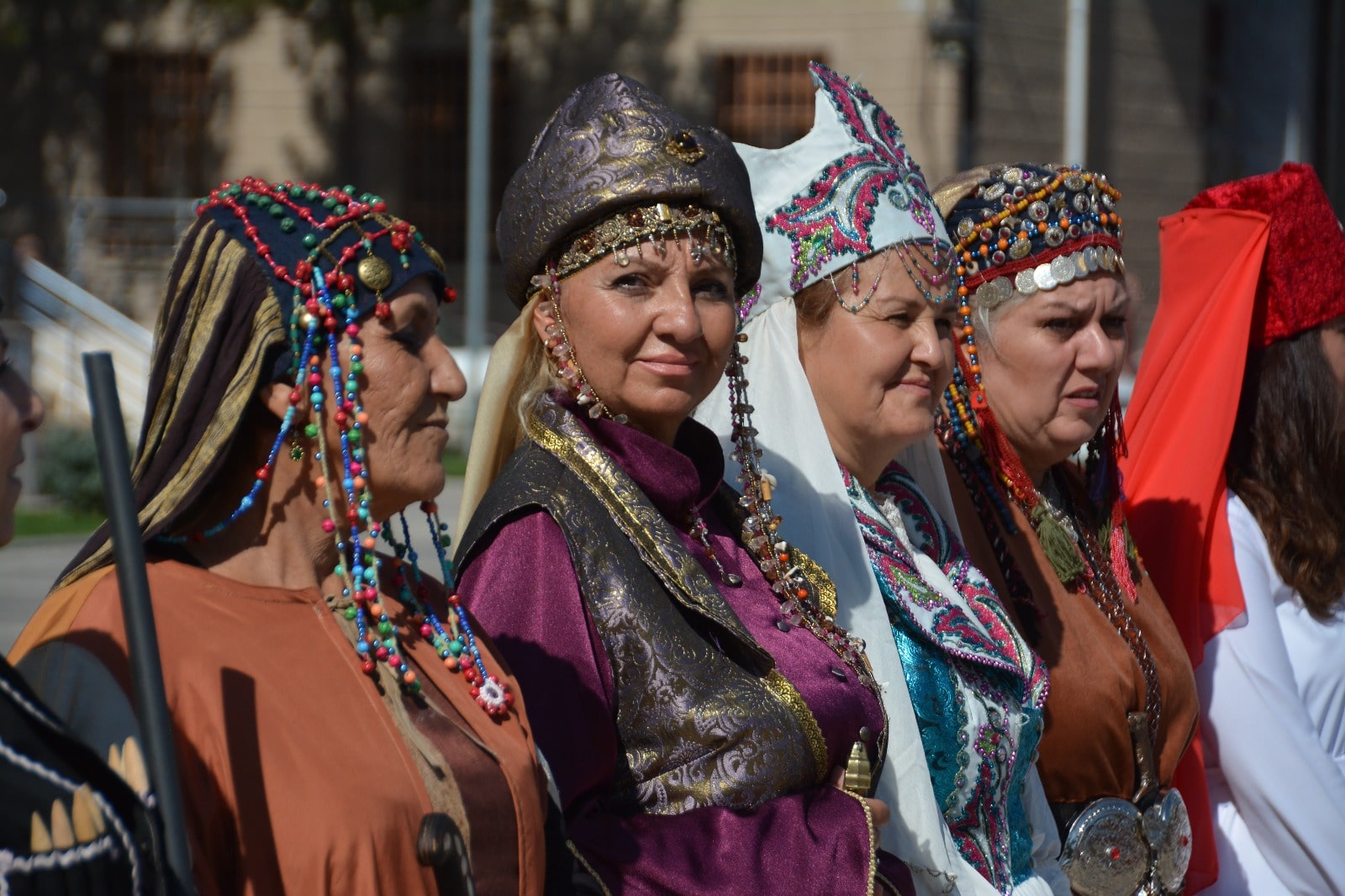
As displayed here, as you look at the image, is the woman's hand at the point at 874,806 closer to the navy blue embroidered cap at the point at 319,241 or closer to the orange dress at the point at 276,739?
the orange dress at the point at 276,739

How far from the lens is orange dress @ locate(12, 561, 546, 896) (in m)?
1.75

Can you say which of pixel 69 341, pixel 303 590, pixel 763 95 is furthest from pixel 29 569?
pixel 763 95

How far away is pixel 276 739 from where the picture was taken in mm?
1817

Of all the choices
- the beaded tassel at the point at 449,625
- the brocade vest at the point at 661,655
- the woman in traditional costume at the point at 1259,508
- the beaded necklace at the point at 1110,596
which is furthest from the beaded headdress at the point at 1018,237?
the beaded tassel at the point at 449,625

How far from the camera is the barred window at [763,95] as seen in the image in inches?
702

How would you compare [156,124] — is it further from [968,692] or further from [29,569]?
[968,692]

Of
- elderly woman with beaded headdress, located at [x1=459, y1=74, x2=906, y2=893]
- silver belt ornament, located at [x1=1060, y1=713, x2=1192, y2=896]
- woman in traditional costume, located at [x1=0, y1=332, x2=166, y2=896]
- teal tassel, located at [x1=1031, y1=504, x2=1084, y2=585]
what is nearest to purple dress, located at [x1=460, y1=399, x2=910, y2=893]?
elderly woman with beaded headdress, located at [x1=459, y1=74, x2=906, y2=893]

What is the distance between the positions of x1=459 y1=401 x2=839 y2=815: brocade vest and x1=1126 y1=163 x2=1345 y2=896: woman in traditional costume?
1674 mm

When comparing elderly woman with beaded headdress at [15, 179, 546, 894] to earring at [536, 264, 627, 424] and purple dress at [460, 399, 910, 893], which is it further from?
earring at [536, 264, 627, 424]

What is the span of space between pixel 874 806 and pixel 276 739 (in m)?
0.98

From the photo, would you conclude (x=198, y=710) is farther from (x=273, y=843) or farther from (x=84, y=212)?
(x=84, y=212)

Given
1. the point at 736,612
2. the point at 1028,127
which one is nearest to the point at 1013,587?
the point at 736,612

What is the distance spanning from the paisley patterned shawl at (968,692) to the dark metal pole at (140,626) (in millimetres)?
1527

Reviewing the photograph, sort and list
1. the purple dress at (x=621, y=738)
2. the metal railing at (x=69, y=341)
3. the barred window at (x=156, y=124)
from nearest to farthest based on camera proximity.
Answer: the purple dress at (x=621, y=738)
the metal railing at (x=69, y=341)
the barred window at (x=156, y=124)
